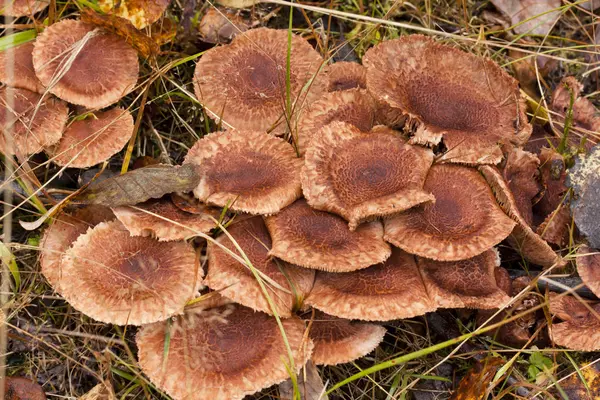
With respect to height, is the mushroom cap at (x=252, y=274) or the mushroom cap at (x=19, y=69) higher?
the mushroom cap at (x=19, y=69)

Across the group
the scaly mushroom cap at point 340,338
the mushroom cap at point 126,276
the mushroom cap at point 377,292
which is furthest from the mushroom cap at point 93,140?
the scaly mushroom cap at point 340,338

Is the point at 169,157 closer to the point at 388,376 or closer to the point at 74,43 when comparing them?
the point at 74,43

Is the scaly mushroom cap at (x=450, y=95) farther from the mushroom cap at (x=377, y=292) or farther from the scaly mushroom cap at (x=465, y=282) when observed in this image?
the mushroom cap at (x=377, y=292)

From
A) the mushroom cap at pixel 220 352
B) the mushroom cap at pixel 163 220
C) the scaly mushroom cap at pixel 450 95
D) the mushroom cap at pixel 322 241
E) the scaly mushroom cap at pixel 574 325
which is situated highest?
the scaly mushroom cap at pixel 450 95

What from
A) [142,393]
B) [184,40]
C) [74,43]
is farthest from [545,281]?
[74,43]

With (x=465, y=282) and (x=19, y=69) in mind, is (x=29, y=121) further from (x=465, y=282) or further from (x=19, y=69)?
(x=465, y=282)

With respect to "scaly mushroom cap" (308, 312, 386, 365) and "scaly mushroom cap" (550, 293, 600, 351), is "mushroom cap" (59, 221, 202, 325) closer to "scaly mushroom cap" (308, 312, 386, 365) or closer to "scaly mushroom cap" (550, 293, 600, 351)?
"scaly mushroom cap" (308, 312, 386, 365)

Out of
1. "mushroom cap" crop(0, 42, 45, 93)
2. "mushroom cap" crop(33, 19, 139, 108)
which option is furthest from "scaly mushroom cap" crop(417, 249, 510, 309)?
"mushroom cap" crop(0, 42, 45, 93)
